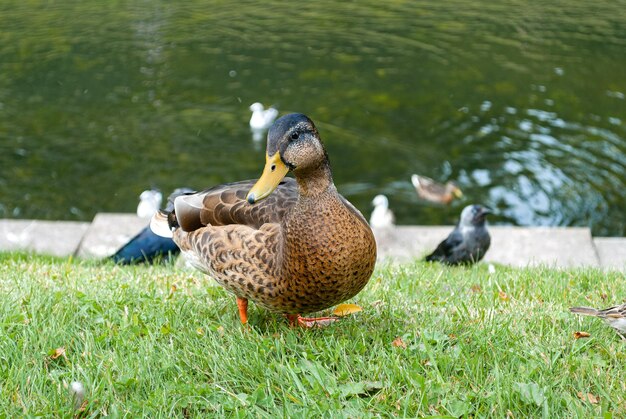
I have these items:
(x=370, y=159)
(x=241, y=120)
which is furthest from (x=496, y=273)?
(x=241, y=120)

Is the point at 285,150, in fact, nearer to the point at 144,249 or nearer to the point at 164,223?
the point at 164,223

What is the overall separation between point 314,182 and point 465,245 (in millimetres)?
3536

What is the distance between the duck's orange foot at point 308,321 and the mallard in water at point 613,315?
117 centimetres

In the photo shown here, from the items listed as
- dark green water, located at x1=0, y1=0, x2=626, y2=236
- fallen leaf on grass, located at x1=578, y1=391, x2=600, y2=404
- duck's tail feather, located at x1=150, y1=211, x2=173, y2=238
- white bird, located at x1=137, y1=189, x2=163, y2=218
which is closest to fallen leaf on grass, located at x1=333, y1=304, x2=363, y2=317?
duck's tail feather, located at x1=150, y1=211, x2=173, y2=238

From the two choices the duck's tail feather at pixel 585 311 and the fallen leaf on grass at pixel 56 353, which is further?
the duck's tail feather at pixel 585 311

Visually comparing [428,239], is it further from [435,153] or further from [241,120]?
[241,120]

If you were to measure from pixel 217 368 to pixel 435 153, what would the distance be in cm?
793

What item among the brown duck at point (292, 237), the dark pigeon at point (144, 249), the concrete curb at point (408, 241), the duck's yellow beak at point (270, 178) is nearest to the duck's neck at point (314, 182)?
the brown duck at point (292, 237)

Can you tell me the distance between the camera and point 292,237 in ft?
11.1

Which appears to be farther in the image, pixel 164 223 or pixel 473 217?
pixel 473 217

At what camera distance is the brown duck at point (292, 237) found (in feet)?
10.6

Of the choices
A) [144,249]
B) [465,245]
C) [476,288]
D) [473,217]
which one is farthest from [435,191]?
[476,288]

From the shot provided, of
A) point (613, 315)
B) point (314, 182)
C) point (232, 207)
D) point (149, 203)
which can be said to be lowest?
point (149, 203)

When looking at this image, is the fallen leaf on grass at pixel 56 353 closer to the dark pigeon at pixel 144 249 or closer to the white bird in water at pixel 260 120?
the dark pigeon at pixel 144 249
